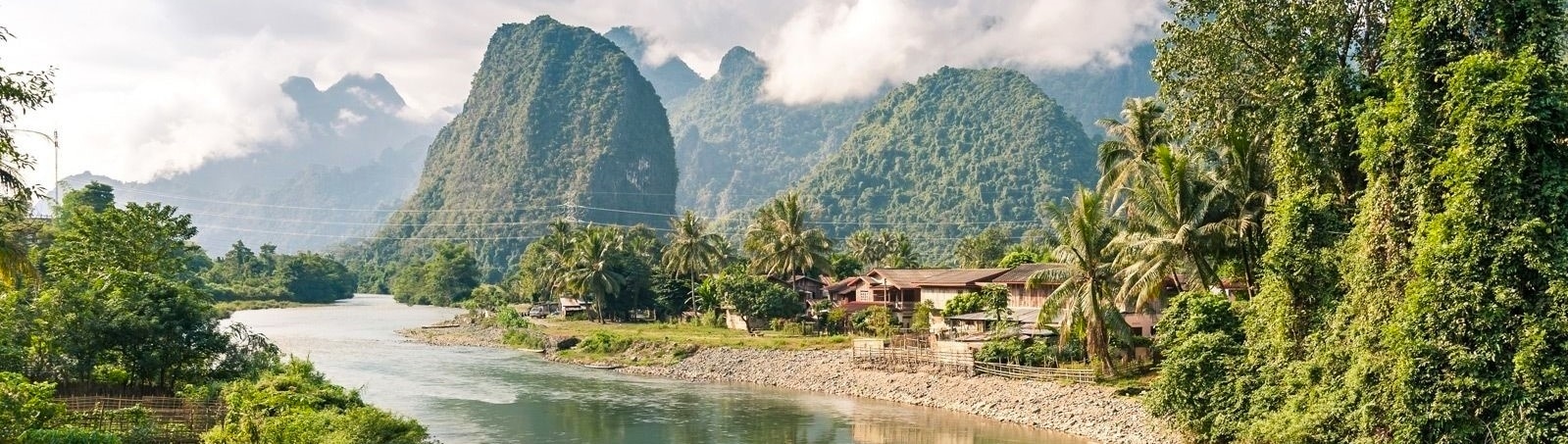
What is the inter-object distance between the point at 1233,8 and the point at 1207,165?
13.9 m

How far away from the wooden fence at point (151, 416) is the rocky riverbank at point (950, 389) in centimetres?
2345

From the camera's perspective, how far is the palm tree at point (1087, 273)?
116ft

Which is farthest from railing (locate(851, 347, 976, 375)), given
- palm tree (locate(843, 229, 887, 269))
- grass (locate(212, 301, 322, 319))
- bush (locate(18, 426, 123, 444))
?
grass (locate(212, 301, 322, 319))

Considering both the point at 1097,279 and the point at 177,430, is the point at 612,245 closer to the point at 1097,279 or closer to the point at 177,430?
the point at 1097,279

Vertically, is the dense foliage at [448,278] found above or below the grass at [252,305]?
above

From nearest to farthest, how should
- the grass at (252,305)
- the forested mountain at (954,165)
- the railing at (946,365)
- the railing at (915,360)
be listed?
1. the railing at (946,365)
2. the railing at (915,360)
3. the grass at (252,305)
4. the forested mountain at (954,165)

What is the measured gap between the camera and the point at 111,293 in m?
28.2

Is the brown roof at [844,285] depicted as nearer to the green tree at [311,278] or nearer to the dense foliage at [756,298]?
the dense foliage at [756,298]

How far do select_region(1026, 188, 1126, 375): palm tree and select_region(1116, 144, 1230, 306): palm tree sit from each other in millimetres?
1842

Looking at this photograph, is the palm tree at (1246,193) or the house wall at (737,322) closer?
the palm tree at (1246,193)

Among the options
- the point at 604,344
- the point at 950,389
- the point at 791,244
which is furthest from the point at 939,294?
the point at 604,344

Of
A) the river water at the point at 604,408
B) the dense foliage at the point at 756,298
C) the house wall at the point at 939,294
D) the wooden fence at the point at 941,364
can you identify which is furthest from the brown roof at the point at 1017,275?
the dense foliage at the point at 756,298

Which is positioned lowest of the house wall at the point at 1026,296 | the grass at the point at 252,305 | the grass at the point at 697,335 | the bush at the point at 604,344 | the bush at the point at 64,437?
the bush at the point at 604,344

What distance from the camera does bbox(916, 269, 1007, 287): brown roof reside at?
55269 mm
